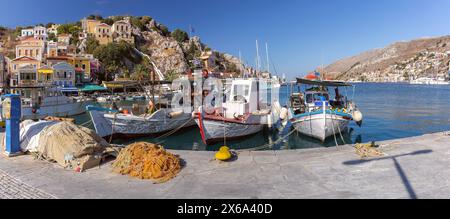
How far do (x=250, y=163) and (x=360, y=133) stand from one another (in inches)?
668

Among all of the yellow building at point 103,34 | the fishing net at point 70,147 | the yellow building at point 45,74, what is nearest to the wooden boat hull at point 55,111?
the fishing net at point 70,147

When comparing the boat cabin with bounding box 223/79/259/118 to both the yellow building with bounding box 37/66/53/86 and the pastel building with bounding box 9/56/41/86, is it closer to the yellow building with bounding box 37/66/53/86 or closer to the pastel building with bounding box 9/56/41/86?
the yellow building with bounding box 37/66/53/86

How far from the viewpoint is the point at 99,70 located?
78.6 metres

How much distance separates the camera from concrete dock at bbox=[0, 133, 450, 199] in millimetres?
6281

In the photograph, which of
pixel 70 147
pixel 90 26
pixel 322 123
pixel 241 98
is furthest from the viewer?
pixel 90 26

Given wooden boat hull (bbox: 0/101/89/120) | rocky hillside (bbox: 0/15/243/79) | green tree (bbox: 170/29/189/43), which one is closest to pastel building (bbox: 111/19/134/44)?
rocky hillside (bbox: 0/15/243/79)

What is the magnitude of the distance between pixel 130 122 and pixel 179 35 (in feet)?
406

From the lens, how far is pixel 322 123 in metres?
16.2

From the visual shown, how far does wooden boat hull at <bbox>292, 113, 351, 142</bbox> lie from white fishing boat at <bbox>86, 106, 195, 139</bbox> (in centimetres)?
664

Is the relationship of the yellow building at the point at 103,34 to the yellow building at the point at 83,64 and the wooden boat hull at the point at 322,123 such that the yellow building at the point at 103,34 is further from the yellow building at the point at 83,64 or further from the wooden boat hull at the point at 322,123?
the wooden boat hull at the point at 322,123

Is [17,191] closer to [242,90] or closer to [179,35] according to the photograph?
[242,90]

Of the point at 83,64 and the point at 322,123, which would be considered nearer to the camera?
the point at 322,123

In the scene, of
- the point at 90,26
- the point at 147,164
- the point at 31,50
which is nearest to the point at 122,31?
the point at 90,26

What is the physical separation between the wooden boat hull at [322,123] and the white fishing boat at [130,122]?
6.64 m
